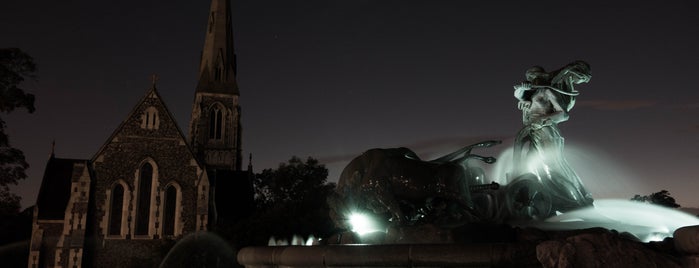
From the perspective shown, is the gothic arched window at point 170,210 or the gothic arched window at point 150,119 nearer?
the gothic arched window at point 170,210

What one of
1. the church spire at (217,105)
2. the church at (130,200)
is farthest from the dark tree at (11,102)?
the church spire at (217,105)

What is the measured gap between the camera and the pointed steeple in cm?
6344

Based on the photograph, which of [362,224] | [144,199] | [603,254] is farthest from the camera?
[144,199]

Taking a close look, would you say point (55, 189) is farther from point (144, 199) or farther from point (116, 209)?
point (144, 199)

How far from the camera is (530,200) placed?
777 centimetres

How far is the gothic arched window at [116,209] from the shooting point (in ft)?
119

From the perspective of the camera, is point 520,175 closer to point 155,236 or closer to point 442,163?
point 442,163

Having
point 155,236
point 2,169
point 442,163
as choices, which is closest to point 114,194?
point 155,236

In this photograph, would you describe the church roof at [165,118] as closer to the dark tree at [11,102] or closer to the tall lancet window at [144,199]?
the tall lancet window at [144,199]

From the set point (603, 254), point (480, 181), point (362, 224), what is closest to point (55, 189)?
point (362, 224)

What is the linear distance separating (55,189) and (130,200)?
225 inches

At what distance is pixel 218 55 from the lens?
6550cm

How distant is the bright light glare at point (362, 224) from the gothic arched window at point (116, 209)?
31.4 m

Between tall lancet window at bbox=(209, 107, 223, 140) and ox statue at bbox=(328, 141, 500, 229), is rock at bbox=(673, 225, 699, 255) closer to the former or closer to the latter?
ox statue at bbox=(328, 141, 500, 229)
